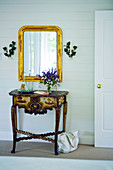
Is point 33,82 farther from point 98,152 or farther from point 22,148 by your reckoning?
point 98,152

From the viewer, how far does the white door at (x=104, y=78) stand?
3783 mm

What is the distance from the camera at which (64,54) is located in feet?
13.0

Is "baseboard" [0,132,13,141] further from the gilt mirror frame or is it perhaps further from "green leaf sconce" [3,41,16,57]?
"green leaf sconce" [3,41,16,57]

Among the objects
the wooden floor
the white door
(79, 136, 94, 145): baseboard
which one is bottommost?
the wooden floor

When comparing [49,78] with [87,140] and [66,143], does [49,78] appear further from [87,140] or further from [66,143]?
[87,140]

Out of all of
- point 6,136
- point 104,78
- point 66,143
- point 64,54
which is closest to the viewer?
point 66,143

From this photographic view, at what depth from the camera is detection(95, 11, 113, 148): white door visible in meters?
3.78

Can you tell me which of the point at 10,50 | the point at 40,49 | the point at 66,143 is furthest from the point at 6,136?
the point at 40,49

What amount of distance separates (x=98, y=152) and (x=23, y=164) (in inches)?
88.7

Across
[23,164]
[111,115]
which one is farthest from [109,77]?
[23,164]

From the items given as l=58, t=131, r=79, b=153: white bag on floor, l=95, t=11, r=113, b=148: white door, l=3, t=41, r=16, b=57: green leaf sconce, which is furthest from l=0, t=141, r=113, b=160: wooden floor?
l=3, t=41, r=16, b=57: green leaf sconce

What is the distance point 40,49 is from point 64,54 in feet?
1.42

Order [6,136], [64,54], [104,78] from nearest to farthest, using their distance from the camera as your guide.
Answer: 1. [104,78]
2. [64,54]
3. [6,136]

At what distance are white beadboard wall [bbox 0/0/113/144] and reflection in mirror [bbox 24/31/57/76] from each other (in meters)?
0.19
